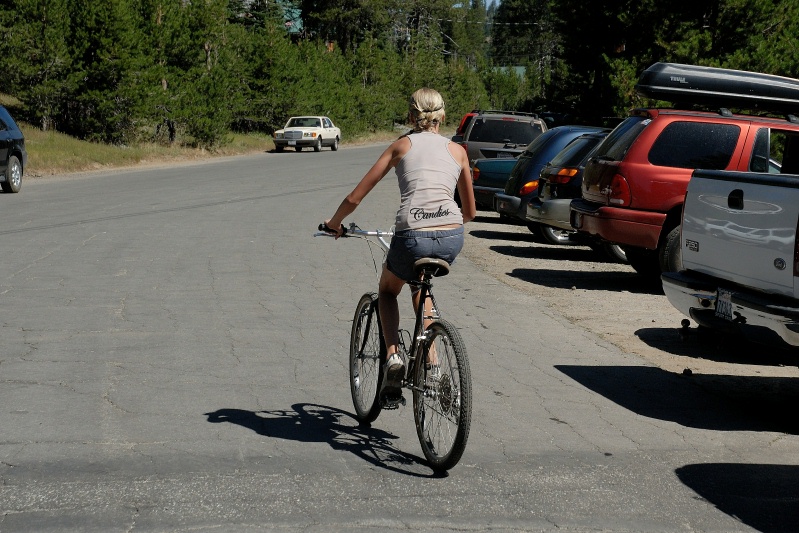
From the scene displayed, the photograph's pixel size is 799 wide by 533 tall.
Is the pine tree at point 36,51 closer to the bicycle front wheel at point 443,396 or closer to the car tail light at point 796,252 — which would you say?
the bicycle front wheel at point 443,396

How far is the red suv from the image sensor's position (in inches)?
442

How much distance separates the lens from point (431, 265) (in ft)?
18.2

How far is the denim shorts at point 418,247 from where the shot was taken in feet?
18.5

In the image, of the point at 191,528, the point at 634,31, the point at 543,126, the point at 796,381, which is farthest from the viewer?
the point at 634,31

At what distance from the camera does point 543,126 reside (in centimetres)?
2234

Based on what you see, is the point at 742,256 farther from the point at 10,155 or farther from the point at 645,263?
the point at 10,155

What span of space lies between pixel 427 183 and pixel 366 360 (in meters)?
1.27

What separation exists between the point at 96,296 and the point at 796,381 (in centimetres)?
621

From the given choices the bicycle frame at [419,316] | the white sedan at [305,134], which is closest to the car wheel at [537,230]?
the bicycle frame at [419,316]

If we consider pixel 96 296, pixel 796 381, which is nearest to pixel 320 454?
pixel 796 381

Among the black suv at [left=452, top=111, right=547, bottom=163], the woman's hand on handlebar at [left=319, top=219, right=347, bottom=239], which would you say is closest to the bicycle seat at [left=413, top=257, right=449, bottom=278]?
the woman's hand on handlebar at [left=319, top=219, right=347, bottom=239]

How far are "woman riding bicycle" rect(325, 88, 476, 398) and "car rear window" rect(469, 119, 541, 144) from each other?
16.4 meters

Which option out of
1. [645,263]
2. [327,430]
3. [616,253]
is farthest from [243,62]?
[327,430]

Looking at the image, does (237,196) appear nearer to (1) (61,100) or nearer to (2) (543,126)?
(2) (543,126)
